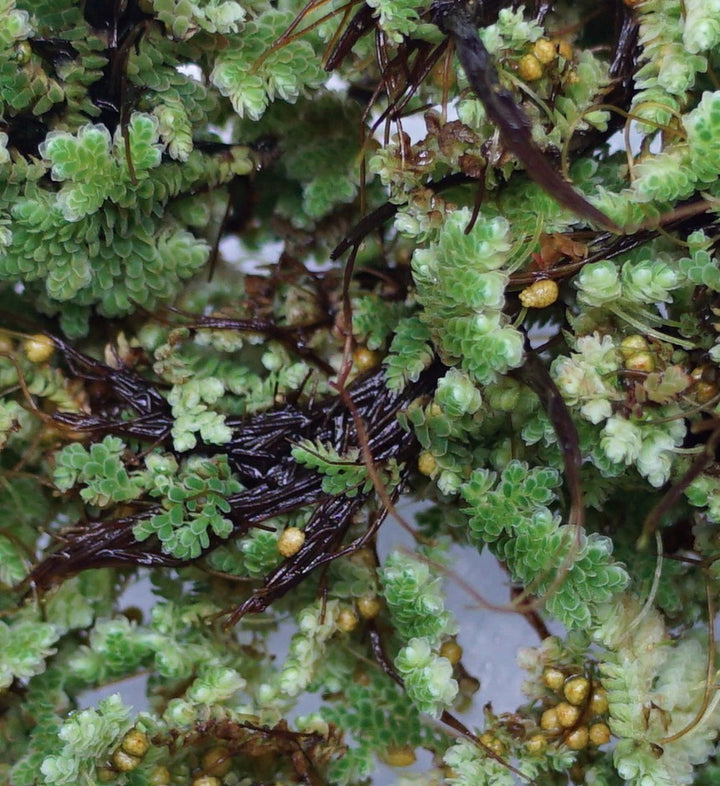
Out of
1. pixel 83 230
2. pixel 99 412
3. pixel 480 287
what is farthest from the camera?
pixel 99 412

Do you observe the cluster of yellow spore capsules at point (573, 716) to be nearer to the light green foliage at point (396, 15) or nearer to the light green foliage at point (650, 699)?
the light green foliage at point (650, 699)

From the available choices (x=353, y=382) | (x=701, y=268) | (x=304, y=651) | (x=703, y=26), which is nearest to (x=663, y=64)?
(x=703, y=26)

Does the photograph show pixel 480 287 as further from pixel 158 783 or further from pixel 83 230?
pixel 158 783

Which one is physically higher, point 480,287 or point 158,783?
point 480,287

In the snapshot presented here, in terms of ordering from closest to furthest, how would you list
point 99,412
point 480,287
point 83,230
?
point 480,287 → point 83,230 → point 99,412

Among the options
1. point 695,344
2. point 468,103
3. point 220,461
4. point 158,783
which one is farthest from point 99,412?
point 695,344

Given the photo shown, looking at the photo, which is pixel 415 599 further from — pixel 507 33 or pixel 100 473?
pixel 507 33

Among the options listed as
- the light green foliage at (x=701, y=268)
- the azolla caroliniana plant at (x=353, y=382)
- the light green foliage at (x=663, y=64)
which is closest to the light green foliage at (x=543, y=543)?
the azolla caroliniana plant at (x=353, y=382)

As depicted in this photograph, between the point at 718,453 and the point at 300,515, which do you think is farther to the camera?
the point at 300,515
